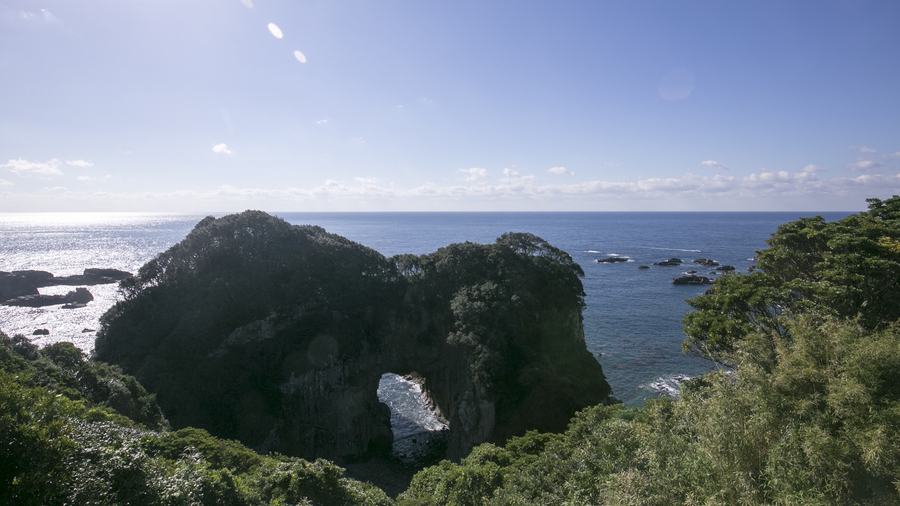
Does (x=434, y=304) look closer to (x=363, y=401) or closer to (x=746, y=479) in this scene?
(x=363, y=401)

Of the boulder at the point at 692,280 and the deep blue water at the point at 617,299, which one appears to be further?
the boulder at the point at 692,280

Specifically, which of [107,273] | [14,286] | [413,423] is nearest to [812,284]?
[413,423]

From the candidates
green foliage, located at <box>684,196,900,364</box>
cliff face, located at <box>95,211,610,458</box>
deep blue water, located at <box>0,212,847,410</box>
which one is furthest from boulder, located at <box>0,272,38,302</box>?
green foliage, located at <box>684,196,900,364</box>

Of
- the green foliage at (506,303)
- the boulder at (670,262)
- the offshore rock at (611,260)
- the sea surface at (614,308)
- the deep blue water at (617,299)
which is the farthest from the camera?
the offshore rock at (611,260)

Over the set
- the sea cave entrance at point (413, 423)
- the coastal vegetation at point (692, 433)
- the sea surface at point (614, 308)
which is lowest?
the sea cave entrance at point (413, 423)

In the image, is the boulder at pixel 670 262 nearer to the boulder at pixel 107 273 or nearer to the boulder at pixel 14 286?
the boulder at pixel 107 273

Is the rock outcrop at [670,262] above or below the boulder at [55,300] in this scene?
above

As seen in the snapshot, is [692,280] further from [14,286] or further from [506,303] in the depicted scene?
[14,286]

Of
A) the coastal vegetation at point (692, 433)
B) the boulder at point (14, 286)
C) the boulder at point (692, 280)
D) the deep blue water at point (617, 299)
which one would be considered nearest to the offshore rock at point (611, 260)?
the deep blue water at point (617, 299)
